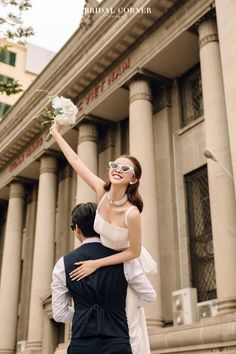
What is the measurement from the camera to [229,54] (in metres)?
13.9

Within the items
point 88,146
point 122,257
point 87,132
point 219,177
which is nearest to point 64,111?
point 122,257

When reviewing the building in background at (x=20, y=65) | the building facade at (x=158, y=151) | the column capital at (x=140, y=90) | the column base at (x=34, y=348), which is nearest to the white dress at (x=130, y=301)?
the building facade at (x=158, y=151)

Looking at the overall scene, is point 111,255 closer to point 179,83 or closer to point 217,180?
point 217,180

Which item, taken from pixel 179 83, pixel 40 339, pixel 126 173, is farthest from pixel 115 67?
pixel 126 173

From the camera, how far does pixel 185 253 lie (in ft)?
57.2

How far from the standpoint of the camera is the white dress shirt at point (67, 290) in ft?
9.84

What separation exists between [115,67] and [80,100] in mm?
3147

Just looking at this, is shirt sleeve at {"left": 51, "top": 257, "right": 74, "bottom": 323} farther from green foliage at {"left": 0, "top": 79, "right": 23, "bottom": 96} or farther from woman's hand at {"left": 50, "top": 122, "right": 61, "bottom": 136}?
green foliage at {"left": 0, "top": 79, "right": 23, "bottom": 96}

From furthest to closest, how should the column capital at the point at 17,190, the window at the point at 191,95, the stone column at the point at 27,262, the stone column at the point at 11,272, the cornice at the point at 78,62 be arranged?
1. the column capital at the point at 17,190
2. the stone column at the point at 27,262
3. the stone column at the point at 11,272
4. the window at the point at 191,95
5. the cornice at the point at 78,62

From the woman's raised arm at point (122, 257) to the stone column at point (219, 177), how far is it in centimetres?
1070

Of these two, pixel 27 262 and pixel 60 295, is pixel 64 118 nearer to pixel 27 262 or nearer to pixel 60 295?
pixel 60 295

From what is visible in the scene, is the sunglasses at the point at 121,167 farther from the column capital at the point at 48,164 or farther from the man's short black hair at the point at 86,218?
the column capital at the point at 48,164

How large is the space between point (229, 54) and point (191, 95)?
18.3 ft

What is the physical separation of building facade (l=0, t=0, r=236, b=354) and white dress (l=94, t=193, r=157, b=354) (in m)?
9.56
